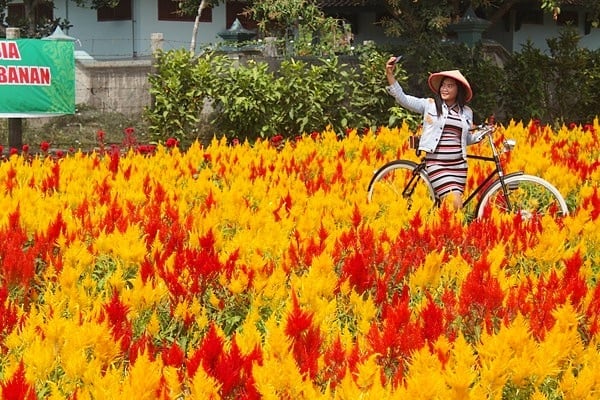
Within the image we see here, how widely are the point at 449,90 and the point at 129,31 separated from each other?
74.2 feet

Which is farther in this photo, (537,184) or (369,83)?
(369,83)

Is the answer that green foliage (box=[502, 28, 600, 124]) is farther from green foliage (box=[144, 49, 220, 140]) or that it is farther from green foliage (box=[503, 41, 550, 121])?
green foliage (box=[144, 49, 220, 140])

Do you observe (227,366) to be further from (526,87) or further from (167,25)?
(167,25)

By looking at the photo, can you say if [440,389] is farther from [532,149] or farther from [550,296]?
[532,149]

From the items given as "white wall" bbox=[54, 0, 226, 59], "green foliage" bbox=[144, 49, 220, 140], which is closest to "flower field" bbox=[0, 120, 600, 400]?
"green foliage" bbox=[144, 49, 220, 140]

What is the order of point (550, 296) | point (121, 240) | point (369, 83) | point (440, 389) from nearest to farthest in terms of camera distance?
point (440, 389) < point (550, 296) < point (121, 240) < point (369, 83)

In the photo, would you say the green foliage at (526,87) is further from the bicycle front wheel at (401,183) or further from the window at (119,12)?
the window at (119,12)

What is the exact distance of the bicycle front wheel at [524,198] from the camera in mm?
5714

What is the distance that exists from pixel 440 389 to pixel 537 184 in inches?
149

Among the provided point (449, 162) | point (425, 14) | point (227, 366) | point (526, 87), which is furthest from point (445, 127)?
point (526, 87)

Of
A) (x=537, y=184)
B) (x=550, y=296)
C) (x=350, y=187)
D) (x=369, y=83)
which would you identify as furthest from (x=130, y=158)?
(x=369, y=83)

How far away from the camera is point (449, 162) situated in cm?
657

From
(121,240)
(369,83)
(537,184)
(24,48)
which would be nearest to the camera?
(121,240)

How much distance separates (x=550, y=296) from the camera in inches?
126
